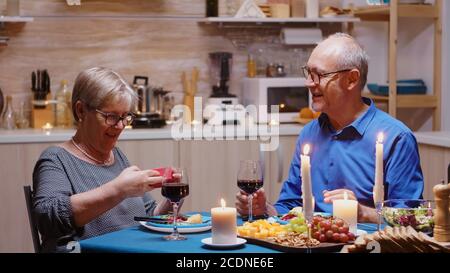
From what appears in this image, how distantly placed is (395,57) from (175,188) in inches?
112

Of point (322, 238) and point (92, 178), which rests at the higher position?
point (92, 178)

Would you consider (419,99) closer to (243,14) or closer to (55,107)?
(243,14)

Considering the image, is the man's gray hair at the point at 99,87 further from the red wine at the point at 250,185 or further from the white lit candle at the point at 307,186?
the white lit candle at the point at 307,186

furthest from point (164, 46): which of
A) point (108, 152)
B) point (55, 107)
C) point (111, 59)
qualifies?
point (108, 152)

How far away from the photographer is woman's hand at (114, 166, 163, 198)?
8.16ft

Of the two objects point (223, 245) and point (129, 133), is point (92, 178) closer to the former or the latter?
point (223, 245)

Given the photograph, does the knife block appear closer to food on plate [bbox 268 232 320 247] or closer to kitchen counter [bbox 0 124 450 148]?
kitchen counter [bbox 0 124 450 148]

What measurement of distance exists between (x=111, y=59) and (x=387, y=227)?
349cm

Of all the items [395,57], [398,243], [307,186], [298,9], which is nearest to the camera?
[398,243]

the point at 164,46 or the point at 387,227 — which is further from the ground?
the point at 164,46

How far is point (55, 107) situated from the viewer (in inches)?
201

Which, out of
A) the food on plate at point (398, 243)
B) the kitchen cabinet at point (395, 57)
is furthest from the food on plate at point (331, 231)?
the kitchen cabinet at point (395, 57)

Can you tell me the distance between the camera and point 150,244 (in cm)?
228

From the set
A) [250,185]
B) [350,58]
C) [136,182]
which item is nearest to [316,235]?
[250,185]
